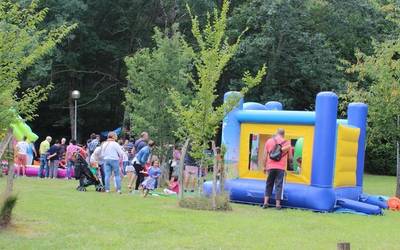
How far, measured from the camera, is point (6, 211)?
9789 mm

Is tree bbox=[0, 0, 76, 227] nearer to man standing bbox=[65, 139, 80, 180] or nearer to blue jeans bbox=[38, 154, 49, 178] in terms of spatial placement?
man standing bbox=[65, 139, 80, 180]

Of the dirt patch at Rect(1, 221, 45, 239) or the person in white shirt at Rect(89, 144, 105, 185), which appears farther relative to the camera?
the person in white shirt at Rect(89, 144, 105, 185)

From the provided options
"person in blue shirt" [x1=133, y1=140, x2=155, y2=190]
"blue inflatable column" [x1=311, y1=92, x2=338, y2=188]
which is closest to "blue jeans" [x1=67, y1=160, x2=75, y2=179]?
"person in blue shirt" [x1=133, y1=140, x2=155, y2=190]

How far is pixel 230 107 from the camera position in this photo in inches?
559

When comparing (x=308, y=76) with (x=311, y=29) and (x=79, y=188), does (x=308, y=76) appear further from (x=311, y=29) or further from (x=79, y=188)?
(x=79, y=188)

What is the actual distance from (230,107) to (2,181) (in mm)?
8598

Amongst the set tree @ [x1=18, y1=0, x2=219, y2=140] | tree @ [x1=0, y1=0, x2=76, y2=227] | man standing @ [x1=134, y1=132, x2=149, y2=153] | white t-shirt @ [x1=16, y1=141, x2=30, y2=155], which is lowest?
white t-shirt @ [x1=16, y1=141, x2=30, y2=155]

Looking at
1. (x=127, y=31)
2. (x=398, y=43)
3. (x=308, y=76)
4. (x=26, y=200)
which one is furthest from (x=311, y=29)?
(x=26, y=200)

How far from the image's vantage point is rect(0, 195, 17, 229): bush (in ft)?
31.9

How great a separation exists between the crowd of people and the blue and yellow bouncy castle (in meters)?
1.78

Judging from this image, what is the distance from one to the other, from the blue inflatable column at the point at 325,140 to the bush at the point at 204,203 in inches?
94.4

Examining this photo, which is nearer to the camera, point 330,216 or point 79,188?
point 330,216

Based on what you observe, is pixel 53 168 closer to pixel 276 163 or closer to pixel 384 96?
pixel 276 163

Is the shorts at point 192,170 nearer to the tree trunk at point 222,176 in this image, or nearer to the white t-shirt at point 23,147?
the tree trunk at point 222,176
